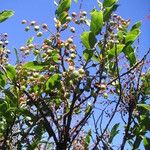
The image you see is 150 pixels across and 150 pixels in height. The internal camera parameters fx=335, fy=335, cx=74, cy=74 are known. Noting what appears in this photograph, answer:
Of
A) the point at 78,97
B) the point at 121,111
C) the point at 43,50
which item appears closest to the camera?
the point at 78,97

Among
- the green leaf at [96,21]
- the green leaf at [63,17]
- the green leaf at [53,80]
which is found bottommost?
the green leaf at [53,80]

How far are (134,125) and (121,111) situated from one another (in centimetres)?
20

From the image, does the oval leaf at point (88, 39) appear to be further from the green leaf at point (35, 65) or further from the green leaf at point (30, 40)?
the green leaf at point (30, 40)

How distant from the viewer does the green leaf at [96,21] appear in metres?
2.78

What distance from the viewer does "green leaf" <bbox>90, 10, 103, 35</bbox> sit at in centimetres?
278

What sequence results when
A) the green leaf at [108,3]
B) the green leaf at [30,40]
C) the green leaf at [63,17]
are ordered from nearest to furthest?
1. the green leaf at [63,17]
2. the green leaf at [108,3]
3. the green leaf at [30,40]

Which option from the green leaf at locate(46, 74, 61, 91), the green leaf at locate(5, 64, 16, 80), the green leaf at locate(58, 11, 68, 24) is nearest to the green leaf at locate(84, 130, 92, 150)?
the green leaf at locate(46, 74, 61, 91)

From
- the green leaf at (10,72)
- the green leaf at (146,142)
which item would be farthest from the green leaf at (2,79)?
the green leaf at (146,142)

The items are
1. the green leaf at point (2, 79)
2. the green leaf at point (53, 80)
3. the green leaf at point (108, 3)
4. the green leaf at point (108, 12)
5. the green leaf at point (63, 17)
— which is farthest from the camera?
the green leaf at point (108, 3)

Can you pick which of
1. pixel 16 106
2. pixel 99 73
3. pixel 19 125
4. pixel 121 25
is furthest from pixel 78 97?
pixel 121 25

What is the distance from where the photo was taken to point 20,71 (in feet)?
9.29

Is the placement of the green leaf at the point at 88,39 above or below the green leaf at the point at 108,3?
below

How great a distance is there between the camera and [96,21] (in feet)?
9.18

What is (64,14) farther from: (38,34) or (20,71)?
(20,71)
